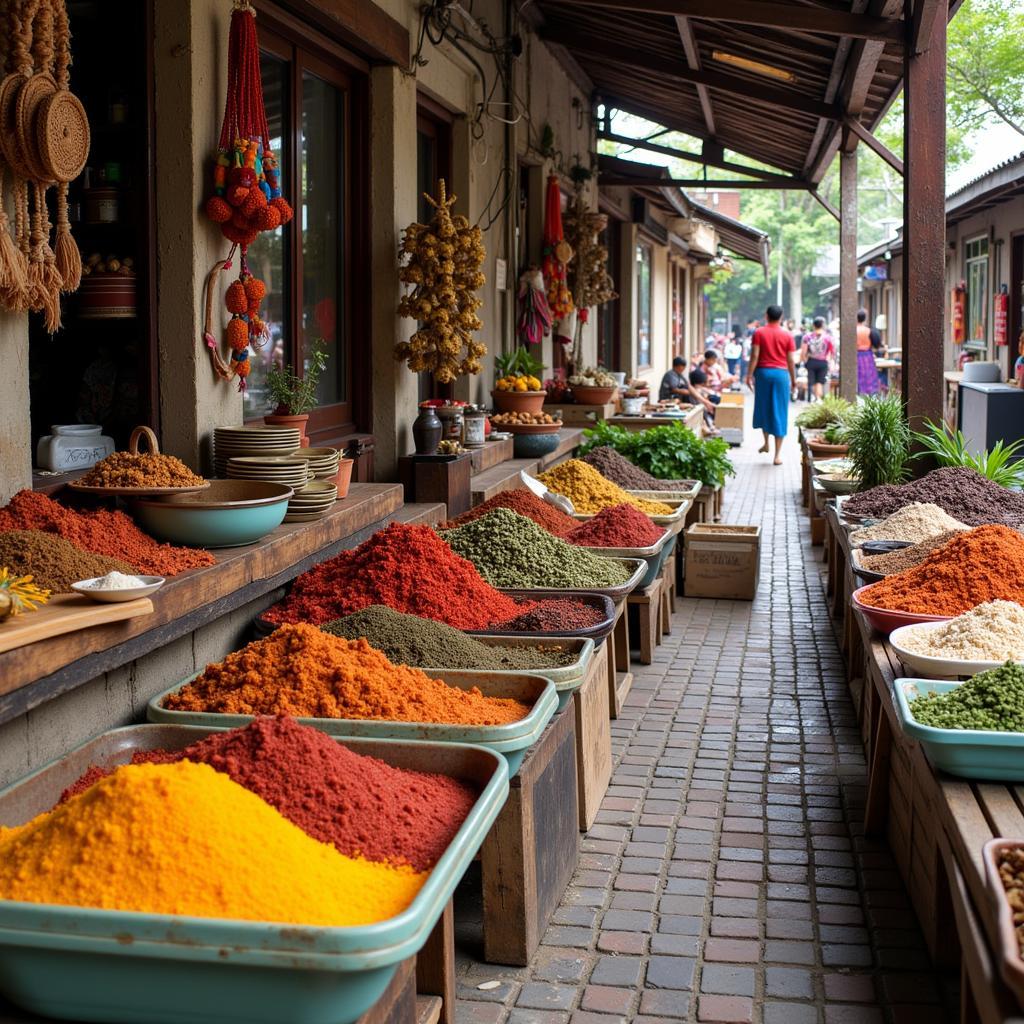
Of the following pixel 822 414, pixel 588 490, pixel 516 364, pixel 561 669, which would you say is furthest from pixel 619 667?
pixel 822 414

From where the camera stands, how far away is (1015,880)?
2260 millimetres

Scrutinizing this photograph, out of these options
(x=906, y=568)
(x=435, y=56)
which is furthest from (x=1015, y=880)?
(x=435, y=56)

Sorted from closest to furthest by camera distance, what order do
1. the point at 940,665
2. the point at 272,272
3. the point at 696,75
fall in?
the point at 940,665, the point at 272,272, the point at 696,75

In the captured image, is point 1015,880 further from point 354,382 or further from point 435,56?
point 435,56

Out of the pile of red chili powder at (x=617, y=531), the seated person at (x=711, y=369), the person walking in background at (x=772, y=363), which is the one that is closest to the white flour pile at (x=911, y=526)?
the pile of red chili powder at (x=617, y=531)

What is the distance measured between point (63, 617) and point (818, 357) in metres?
25.5

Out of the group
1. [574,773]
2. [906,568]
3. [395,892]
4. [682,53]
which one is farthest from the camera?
[682,53]

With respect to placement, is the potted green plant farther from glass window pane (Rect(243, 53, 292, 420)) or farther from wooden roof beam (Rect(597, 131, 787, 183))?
wooden roof beam (Rect(597, 131, 787, 183))

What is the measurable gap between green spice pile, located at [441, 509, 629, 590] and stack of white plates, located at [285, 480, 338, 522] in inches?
22.0

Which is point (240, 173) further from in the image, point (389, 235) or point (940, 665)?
point (940, 665)

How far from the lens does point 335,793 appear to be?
2424 mm

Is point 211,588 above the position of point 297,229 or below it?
below

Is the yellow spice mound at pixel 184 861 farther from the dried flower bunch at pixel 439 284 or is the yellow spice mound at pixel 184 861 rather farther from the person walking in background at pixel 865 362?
the person walking in background at pixel 865 362

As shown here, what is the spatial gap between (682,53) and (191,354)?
7.95 meters
